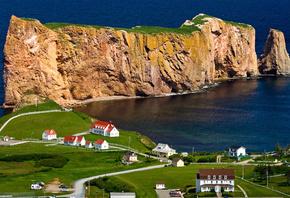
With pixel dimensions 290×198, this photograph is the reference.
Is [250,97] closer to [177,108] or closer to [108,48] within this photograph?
[177,108]

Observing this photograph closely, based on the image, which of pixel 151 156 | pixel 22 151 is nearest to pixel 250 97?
pixel 151 156

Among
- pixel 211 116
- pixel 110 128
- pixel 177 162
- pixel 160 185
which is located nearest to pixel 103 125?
pixel 110 128

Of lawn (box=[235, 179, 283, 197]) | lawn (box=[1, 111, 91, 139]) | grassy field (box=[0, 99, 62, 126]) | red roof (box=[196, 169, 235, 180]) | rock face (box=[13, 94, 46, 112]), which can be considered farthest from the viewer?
rock face (box=[13, 94, 46, 112])

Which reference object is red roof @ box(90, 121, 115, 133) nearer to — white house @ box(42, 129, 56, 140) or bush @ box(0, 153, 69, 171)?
white house @ box(42, 129, 56, 140)

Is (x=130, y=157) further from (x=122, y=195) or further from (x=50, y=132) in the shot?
(x=122, y=195)

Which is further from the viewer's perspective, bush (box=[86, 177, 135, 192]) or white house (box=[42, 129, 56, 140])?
white house (box=[42, 129, 56, 140])

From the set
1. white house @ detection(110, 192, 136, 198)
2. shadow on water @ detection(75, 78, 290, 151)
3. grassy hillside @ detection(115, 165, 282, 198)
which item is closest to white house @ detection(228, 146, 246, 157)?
shadow on water @ detection(75, 78, 290, 151)
